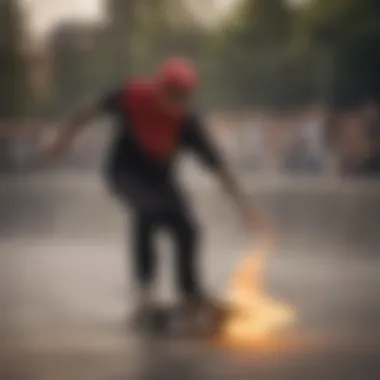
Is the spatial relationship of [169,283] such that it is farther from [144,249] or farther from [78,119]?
[78,119]

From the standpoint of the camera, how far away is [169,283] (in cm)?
70

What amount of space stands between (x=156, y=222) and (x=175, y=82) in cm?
15

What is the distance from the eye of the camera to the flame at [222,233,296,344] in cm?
68

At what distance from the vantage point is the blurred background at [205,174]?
2.19 feet

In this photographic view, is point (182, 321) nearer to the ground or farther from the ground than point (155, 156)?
→ nearer to the ground

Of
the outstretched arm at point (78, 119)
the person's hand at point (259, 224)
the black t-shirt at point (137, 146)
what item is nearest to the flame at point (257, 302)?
the person's hand at point (259, 224)

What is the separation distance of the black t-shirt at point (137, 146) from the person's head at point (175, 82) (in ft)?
0.07

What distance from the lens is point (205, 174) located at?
26.7 inches

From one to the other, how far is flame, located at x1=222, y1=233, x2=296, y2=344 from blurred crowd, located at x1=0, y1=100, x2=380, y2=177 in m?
0.10

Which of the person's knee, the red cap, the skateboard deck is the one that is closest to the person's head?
the red cap

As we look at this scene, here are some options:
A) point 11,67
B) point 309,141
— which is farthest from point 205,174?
point 11,67

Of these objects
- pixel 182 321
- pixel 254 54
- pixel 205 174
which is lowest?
pixel 182 321

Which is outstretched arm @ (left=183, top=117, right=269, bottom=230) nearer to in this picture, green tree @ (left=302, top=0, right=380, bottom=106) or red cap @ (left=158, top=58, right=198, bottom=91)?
red cap @ (left=158, top=58, right=198, bottom=91)

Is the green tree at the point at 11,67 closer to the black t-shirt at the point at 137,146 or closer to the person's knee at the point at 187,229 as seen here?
the black t-shirt at the point at 137,146
